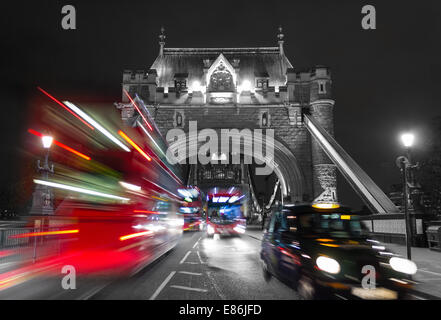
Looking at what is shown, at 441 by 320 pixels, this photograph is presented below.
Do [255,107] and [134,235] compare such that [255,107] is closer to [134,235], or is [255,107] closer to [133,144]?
[133,144]

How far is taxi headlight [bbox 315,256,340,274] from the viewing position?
4750 millimetres

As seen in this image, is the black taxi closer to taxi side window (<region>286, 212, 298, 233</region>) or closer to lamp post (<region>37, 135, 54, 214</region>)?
taxi side window (<region>286, 212, 298, 233</region>)

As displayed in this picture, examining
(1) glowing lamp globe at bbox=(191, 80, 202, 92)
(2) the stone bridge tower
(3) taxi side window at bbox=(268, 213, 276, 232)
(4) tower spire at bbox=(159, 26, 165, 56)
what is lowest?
(3) taxi side window at bbox=(268, 213, 276, 232)

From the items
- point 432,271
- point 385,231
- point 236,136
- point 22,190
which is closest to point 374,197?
point 385,231

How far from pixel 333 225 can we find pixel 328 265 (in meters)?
1.23

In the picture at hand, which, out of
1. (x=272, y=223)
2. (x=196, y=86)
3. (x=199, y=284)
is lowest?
(x=199, y=284)

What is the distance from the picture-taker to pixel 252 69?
112 feet

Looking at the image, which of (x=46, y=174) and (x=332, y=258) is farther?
(x=46, y=174)

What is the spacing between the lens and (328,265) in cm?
478

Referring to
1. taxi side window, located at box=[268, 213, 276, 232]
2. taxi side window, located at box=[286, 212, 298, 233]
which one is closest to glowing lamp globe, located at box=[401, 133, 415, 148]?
taxi side window, located at box=[268, 213, 276, 232]

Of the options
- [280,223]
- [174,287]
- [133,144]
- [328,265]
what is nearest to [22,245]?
[133,144]

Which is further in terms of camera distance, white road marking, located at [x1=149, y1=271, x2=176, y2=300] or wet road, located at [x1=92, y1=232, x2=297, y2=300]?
wet road, located at [x1=92, y1=232, x2=297, y2=300]
